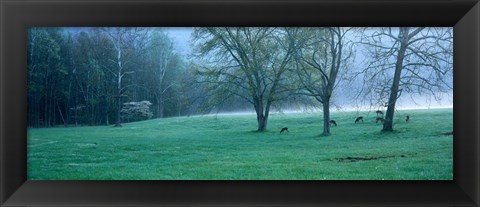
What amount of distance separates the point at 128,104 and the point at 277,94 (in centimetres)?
145

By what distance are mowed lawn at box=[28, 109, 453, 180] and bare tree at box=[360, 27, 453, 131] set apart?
228 mm

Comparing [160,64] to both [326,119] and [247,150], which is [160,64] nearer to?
[247,150]

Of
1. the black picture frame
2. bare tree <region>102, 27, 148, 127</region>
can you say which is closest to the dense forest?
bare tree <region>102, 27, 148, 127</region>

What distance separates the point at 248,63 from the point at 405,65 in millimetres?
1516

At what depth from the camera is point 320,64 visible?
4586mm

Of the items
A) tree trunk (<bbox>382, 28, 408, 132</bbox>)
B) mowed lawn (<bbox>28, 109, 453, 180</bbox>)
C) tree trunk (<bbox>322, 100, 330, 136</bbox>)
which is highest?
tree trunk (<bbox>382, 28, 408, 132</bbox>)

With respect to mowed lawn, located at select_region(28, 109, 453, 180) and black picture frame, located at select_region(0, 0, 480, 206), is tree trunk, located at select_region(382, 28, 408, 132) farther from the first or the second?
black picture frame, located at select_region(0, 0, 480, 206)

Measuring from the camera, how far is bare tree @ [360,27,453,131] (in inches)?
177

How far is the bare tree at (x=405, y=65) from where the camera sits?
4.50m
